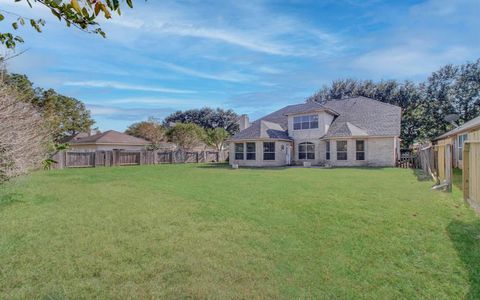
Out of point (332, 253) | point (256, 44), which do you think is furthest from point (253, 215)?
point (256, 44)

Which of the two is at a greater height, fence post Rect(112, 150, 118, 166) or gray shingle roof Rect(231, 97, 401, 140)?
gray shingle roof Rect(231, 97, 401, 140)

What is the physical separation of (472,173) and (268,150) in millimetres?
20137

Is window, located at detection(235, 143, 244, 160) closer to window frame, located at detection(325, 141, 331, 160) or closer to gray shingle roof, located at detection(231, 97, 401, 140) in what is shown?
gray shingle roof, located at detection(231, 97, 401, 140)

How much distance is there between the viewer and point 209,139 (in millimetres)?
43312

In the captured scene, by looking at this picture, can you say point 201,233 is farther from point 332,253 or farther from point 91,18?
point 91,18

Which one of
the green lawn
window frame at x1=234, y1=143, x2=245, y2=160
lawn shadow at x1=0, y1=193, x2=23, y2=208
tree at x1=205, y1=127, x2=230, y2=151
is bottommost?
the green lawn

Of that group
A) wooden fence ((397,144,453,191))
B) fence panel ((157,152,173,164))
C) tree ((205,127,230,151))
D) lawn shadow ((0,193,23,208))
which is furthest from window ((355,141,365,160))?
tree ((205,127,230,151))

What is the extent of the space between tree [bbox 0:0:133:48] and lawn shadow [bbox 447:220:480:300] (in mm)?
4312

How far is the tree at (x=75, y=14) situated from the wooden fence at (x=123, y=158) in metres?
23.1

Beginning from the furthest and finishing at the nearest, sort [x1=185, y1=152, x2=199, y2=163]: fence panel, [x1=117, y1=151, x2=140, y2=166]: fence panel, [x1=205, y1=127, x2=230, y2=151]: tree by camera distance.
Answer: [x1=205, y1=127, x2=230, y2=151]: tree < [x1=185, y1=152, x2=199, y2=163]: fence panel < [x1=117, y1=151, x2=140, y2=166]: fence panel

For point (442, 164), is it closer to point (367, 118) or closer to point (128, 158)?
point (367, 118)

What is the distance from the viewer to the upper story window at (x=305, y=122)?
25062 millimetres

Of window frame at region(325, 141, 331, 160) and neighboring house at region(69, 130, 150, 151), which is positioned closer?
window frame at region(325, 141, 331, 160)

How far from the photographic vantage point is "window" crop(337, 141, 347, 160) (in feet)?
76.2
